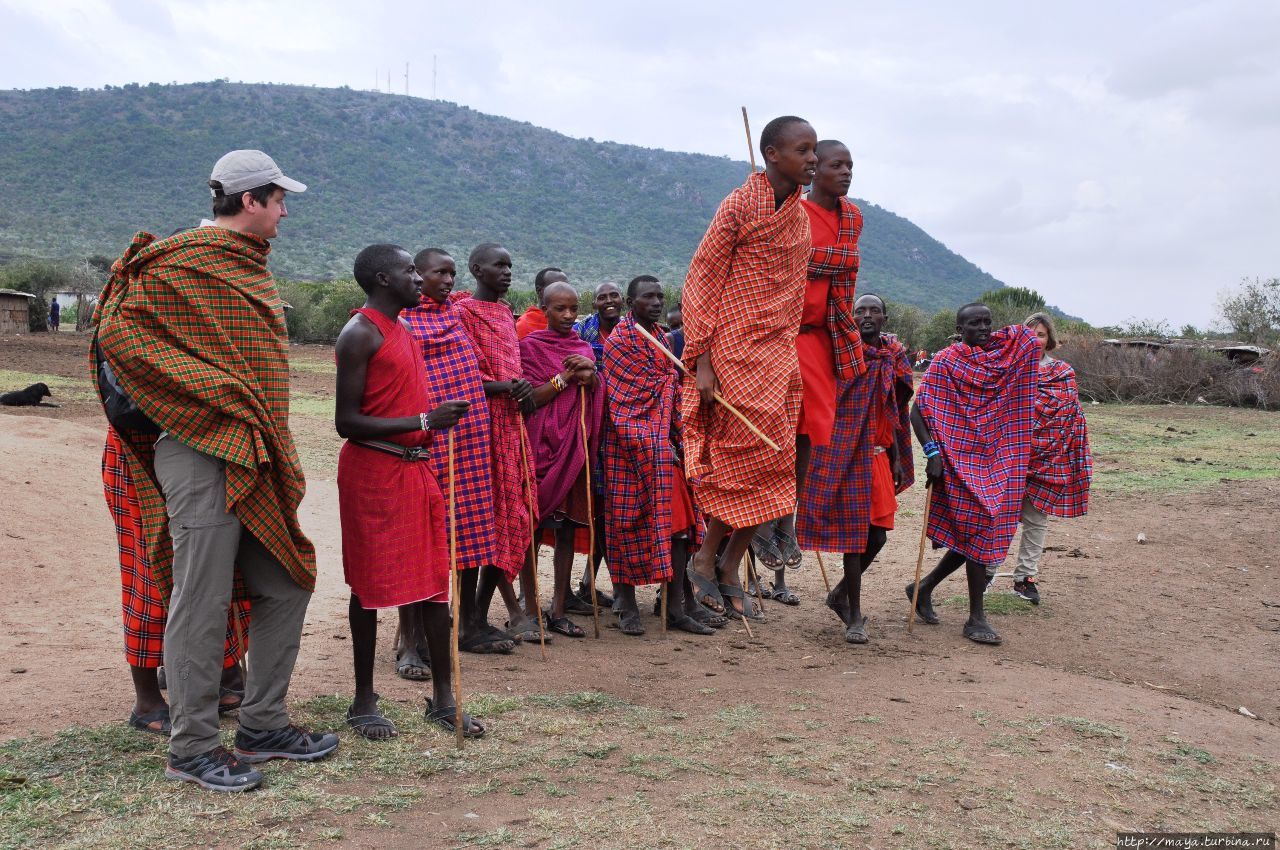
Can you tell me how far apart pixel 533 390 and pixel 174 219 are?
253ft

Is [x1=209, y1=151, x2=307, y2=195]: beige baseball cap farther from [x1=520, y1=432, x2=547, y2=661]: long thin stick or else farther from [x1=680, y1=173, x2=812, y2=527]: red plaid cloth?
[x1=680, y1=173, x2=812, y2=527]: red plaid cloth

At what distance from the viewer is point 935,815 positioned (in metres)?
3.52

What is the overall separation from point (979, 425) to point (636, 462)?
217 cm

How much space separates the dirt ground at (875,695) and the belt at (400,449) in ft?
3.80

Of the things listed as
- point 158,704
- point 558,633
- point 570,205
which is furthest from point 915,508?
point 570,205

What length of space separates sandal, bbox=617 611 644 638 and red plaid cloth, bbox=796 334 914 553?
3.61 ft

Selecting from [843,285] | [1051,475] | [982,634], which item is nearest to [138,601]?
[843,285]

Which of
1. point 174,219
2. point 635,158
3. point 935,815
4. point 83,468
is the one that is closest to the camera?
point 935,815

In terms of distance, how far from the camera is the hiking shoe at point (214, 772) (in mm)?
3414

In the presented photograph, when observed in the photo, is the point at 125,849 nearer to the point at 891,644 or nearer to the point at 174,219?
the point at 891,644

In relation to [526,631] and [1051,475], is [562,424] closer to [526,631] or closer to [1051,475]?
[526,631]

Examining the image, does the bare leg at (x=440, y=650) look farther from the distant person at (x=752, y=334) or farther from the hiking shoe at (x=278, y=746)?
the distant person at (x=752, y=334)

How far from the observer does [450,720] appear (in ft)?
13.8

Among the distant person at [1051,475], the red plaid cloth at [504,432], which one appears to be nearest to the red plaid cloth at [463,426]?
the red plaid cloth at [504,432]
